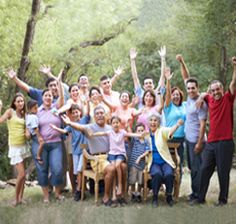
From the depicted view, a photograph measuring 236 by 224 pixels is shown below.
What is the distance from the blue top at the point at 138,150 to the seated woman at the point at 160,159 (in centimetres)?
10

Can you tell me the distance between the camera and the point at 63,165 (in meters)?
7.42

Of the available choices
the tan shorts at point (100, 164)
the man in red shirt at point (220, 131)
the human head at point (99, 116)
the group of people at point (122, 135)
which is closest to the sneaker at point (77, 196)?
the group of people at point (122, 135)

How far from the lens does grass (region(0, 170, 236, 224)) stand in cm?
607

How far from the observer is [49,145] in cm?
702

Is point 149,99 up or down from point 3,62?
down

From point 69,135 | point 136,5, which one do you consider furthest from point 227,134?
point 136,5

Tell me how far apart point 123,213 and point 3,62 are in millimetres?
7164

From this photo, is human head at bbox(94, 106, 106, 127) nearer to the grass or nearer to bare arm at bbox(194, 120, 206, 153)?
the grass

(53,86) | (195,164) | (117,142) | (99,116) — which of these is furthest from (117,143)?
(53,86)

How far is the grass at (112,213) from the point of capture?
19.9 feet

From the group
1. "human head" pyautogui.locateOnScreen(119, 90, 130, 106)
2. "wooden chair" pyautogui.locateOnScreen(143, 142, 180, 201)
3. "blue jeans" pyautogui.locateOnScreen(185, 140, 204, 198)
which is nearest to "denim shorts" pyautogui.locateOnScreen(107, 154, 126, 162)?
"wooden chair" pyautogui.locateOnScreen(143, 142, 180, 201)

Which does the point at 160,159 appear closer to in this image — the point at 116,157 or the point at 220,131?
the point at 116,157

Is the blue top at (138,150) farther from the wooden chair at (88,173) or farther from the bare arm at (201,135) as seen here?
the bare arm at (201,135)

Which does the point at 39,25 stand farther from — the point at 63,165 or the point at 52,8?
the point at 63,165
